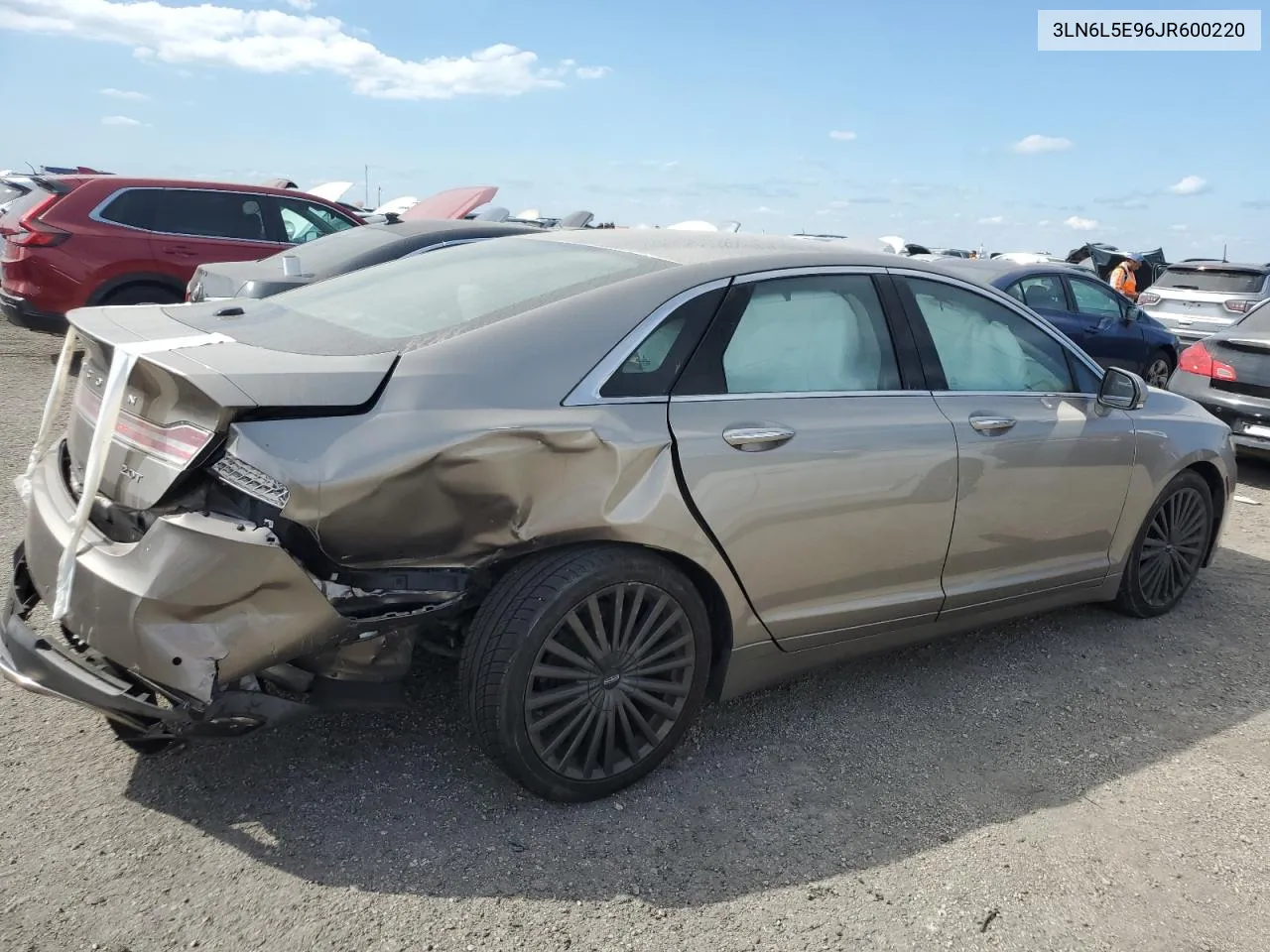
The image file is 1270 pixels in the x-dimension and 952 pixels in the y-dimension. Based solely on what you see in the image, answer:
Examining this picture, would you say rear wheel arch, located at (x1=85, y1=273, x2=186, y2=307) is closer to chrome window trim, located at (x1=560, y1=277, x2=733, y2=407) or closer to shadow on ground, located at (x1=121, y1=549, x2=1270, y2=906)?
shadow on ground, located at (x1=121, y1=549, x2=1270, y2=906)

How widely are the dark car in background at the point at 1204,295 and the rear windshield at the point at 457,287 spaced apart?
11.8 metres

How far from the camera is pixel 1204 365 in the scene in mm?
7766

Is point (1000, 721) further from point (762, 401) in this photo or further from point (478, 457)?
point (478, 457)

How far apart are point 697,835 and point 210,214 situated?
29.3 feet

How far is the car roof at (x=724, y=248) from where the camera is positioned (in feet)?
10.9

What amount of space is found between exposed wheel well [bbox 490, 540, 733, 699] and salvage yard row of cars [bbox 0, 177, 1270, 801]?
13mm

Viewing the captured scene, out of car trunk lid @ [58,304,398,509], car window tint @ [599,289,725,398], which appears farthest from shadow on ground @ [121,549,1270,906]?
car window tint @ [599,289,725,398]

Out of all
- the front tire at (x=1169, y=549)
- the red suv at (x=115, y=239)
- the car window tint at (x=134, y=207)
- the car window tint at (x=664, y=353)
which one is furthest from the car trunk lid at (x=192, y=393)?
the car window tint at (x=134, y=207)

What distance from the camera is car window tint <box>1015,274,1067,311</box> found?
9438 millimetres

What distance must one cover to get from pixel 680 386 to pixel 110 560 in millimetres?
1518

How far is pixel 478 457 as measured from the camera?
259 centimetres

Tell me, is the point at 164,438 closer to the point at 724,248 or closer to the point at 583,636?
the point at 583,636

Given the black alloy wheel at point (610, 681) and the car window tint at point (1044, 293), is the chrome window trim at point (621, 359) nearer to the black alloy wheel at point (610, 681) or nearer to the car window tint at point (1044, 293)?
the black alloy wheel at point (610, 681)

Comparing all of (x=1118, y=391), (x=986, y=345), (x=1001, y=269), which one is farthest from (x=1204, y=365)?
(x=986, y=345)
